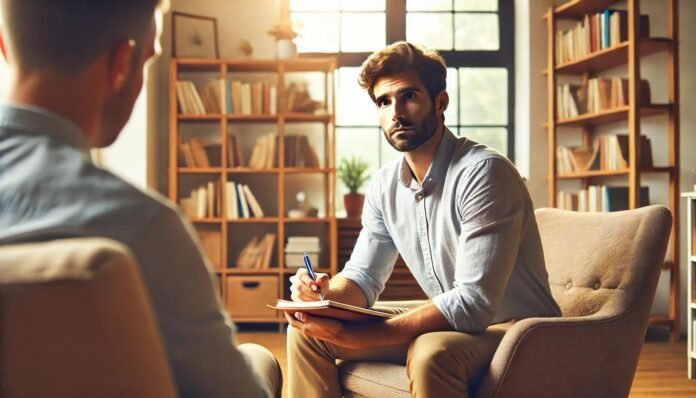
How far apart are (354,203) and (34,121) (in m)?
5.00

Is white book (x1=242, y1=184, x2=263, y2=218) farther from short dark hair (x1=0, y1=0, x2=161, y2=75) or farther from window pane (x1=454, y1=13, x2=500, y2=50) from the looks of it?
short dark hair (x1=0, y1=0, x2=161, y2=75)

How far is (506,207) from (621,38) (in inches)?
132

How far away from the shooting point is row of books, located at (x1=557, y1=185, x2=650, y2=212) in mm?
5121

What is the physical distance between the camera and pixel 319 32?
6055 mm

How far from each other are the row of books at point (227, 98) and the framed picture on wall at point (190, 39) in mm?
309

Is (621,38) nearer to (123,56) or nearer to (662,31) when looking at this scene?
(662,31)

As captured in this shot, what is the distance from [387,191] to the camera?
99.0 inches

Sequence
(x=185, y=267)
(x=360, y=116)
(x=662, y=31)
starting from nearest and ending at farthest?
(x=185, y=267), (x=662, y=31), (x=360, y=116)

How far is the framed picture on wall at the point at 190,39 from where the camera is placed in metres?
5.73

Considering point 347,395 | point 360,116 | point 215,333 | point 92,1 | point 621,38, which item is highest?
point 621,38

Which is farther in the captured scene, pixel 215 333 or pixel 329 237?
pixel 329 237

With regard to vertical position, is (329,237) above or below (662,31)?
below

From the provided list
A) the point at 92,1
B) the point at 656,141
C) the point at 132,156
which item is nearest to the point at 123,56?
the point at 92,1

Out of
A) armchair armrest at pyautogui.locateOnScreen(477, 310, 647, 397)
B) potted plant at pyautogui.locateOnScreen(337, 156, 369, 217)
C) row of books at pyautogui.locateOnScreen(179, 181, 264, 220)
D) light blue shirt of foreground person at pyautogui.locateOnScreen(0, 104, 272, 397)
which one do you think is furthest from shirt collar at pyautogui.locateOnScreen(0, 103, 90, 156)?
potted plant at pyautogui.locateOnScreen(337, 156, 369, 217)
